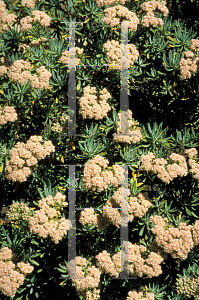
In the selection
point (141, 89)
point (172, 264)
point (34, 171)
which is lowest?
point (172, 264)

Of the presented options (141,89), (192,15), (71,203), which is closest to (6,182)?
(71,203)

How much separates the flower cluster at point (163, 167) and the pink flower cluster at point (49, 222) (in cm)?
138

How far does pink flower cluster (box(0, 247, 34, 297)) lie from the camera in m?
4.48

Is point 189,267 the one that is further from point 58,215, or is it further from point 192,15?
point 192,15

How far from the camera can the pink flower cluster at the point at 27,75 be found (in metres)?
5.16

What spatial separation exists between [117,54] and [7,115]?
6.67 ft

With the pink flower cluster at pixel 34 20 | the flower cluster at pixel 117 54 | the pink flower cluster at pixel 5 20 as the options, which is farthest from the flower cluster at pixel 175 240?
the pink flower cluster at pixel 5 20

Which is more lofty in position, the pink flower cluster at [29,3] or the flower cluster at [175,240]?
the pink flower cluster at [29,3]

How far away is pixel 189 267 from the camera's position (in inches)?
199

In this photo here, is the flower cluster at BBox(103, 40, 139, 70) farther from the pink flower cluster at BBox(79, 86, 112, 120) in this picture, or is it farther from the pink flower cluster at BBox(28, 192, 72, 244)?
the pink flower cluster at BBox(28, 192, 72, 244)

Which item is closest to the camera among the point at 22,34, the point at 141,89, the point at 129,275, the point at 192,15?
the point at 129,275

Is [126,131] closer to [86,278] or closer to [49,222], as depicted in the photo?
[49,222]

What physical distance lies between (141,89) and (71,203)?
2.72 meters

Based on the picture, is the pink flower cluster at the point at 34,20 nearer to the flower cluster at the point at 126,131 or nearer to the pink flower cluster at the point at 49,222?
the flower cluster at the point at 126,131
